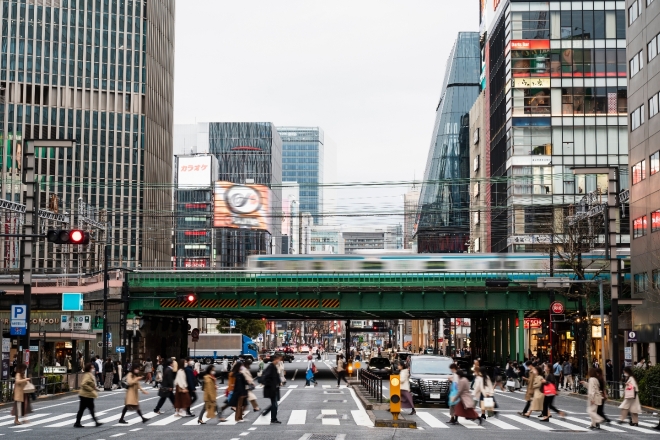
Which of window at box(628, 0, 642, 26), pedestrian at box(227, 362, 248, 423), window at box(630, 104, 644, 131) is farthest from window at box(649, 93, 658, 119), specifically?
pedestrian at box(227, 362, 248, 423)

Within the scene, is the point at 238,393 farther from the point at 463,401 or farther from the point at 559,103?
the point at 559,103

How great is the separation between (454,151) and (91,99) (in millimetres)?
50668

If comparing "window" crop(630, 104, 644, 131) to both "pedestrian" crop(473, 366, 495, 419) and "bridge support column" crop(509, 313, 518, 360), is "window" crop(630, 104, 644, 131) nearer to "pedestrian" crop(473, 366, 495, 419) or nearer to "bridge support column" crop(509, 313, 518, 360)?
"bridge support column" crop(509, 313, 518, 360)

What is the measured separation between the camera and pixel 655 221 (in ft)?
176

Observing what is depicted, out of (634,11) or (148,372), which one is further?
(148,372)

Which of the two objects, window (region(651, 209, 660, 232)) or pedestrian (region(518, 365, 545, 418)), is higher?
window (region(651, 209, 660, 232))

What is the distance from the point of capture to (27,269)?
3472 centimetres

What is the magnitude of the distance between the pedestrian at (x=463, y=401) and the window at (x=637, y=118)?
116 feet

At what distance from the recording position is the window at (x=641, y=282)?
56.1 m

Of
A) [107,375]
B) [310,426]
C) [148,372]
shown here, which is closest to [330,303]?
[148,372]

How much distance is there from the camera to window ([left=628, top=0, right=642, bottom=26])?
2256 inches

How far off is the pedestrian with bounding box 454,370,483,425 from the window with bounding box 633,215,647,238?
110 feet

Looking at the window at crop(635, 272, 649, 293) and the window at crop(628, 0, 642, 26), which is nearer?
the window at crop(635, 272, 649, 293)

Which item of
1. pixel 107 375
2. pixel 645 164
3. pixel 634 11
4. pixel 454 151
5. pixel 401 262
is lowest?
pixel 107 375
